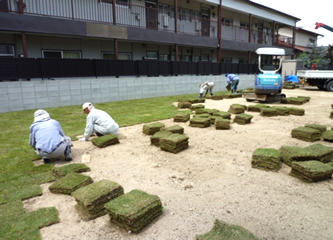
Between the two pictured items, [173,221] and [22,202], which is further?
[22,202]

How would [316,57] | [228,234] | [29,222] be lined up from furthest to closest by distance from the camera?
[316,57]
[29,222]
[228,234]

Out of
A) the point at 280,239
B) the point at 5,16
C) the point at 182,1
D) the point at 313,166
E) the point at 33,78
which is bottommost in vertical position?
the point at 280,239

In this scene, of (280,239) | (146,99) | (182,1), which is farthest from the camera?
(182,1)

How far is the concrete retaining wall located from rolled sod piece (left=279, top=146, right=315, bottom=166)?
10.8m

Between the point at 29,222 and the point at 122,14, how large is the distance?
49.7ft

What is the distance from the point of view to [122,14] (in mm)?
15852

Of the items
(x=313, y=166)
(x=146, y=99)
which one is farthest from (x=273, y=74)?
(x=313, y=166)

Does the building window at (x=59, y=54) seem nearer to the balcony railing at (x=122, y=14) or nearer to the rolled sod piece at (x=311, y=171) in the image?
the balcony railing at (x=122, y=14)

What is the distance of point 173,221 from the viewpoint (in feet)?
10.9

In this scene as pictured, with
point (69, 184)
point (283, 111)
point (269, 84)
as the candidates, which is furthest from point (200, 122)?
point (269, 84)

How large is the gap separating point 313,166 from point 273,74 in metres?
9.30

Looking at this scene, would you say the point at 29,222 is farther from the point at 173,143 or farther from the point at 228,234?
the point at 173,143

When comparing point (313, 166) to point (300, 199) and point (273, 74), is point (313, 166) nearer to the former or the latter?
point (300, 199)

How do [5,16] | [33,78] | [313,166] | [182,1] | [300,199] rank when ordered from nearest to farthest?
[300,199] → [313,166] → [5,16] → [33,78] → [182,1]
